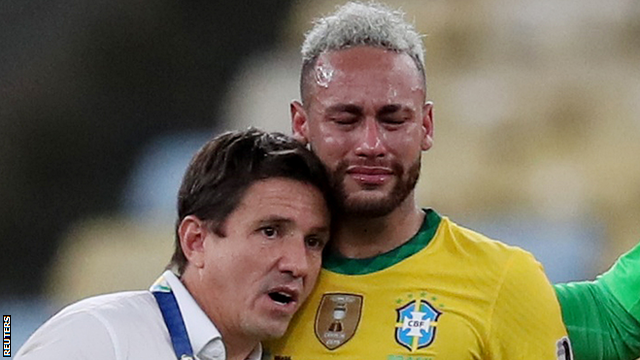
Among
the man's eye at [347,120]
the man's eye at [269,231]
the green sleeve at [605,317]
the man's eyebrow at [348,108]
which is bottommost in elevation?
the green sleeve at [605,317]

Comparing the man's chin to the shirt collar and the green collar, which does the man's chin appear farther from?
the shirt collar

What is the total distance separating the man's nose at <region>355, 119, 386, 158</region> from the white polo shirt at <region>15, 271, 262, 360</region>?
1.04 ft

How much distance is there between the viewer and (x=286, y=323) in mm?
1515

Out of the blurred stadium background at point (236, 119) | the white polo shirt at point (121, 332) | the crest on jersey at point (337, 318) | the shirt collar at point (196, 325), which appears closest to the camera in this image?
the white polo shirt at point (121, 332)

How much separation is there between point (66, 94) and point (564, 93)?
49.3 inches

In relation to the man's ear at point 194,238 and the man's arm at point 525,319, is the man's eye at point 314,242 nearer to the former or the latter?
the man's ear at point 194,238

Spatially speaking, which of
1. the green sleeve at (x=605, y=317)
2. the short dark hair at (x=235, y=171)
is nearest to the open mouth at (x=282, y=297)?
the short dark hair at (x=235, y=171)

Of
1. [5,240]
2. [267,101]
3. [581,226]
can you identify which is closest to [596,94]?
[581,226]

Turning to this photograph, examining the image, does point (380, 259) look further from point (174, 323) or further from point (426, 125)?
point (174, 323)

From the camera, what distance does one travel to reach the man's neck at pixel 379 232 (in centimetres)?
163

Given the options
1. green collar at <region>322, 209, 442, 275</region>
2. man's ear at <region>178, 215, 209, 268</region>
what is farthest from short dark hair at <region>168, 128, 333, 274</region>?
green collar at <region>322, 209, 442, 275</region>

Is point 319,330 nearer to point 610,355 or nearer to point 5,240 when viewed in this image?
point 610,355

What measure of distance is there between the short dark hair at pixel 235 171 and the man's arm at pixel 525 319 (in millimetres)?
284

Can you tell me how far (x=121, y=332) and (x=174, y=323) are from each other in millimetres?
94
